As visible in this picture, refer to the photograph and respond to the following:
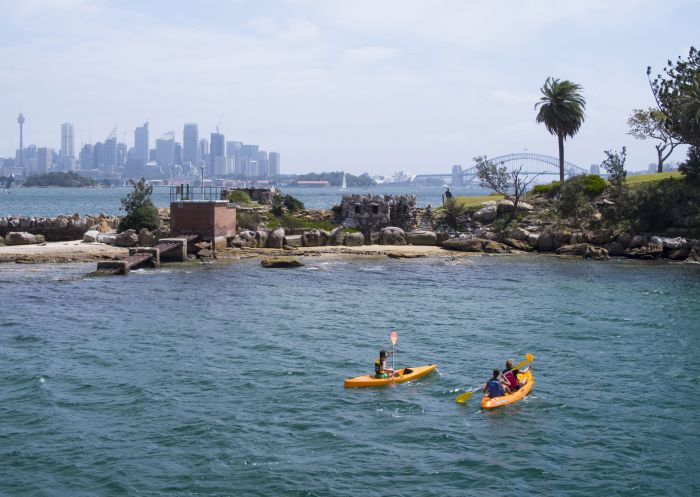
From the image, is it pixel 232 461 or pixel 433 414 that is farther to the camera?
pixel 433 414

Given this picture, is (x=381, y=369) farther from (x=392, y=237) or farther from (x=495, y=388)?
(x=392, y=237)

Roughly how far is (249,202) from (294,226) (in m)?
8.38

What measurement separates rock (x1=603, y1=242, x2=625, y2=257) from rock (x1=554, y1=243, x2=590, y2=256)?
2.19 metres

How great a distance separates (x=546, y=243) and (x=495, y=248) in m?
4.10

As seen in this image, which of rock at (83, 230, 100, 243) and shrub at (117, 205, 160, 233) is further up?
shrub at (117, 205, 160, 233)

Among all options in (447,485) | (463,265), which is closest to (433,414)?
(447,485)

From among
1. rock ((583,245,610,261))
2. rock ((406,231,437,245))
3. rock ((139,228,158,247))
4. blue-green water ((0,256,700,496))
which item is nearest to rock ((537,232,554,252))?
rock ((583,245,610,261))

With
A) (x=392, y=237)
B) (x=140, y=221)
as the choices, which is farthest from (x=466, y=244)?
(x=140, y=221)

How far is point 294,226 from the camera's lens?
6581 cm

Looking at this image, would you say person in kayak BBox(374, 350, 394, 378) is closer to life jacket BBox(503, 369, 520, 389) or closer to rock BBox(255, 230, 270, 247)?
life jacket BBox(503, 369, 520, 389)

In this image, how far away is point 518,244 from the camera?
6203cm

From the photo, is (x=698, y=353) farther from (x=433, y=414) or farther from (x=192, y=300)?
(x=192, y=300)

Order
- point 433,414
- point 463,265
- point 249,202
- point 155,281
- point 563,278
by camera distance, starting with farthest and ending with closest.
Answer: point 249,202 < point 463,265 < point 563,278 < point 155,281 < point 433,414

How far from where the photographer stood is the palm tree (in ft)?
256
